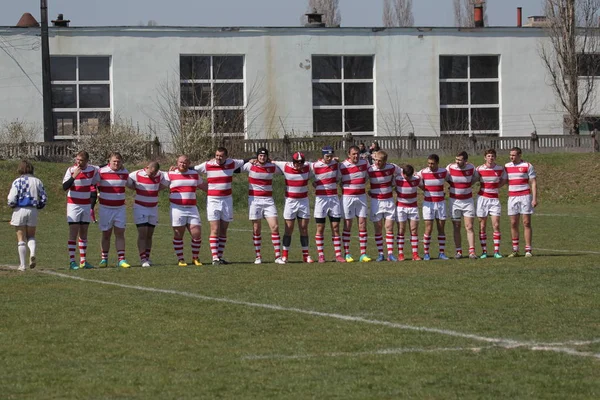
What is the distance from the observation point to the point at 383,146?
52.5 metres

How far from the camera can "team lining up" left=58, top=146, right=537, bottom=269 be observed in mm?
19594

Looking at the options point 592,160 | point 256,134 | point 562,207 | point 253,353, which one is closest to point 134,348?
point 253,353

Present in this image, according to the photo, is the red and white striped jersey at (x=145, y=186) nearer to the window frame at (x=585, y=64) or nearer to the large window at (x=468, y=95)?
the large window at (x=468, y=95)

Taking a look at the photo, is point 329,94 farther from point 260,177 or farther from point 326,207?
point 260,177

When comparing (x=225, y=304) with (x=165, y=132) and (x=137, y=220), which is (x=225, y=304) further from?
(x=165, y=132)

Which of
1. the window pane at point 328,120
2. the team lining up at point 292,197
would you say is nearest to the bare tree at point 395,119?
the window pane at point 328,120

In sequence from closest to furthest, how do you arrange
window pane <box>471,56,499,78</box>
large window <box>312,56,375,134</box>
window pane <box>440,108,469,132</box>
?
large window <box>312,56,375,134</box> → window pane <box>440,108,469,132</box> → window pane <box>471,56,499,78</box>

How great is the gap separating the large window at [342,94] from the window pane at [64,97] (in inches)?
448

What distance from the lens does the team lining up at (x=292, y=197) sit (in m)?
19.6

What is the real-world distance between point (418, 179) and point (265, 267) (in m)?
3.36

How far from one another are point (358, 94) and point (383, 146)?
6378 millimetres

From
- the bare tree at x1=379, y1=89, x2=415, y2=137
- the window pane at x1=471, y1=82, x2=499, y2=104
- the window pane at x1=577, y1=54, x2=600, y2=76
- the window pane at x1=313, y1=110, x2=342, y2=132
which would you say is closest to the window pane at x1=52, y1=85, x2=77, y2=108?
the window pane at x1=313, y1=110, x2=342, y2=132

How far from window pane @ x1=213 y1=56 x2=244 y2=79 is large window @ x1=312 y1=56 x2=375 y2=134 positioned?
3.56 m

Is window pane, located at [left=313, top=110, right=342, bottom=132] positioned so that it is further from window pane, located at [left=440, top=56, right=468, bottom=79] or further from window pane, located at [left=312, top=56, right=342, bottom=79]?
window pane, located at [left=440, top=56, right=468, bottom=79]
